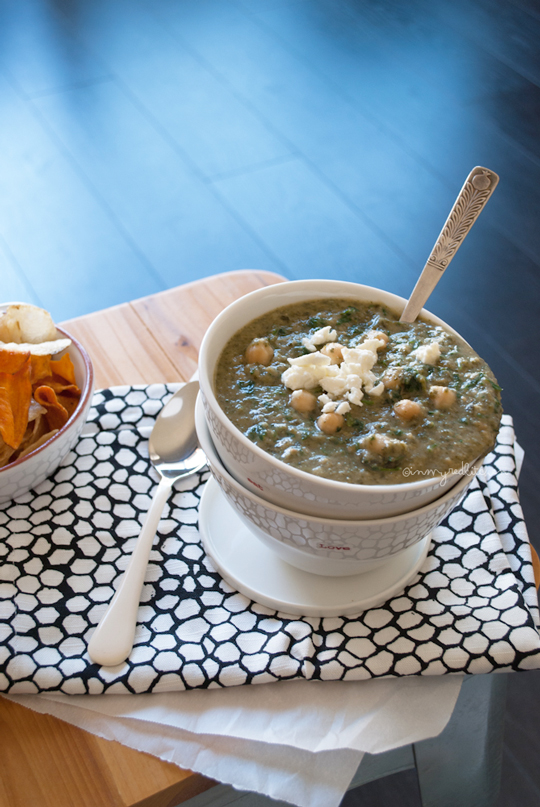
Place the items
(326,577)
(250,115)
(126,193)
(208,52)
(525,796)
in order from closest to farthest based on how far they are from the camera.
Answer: (326,577), (525,796), (126,193), (250,115), (208,52)

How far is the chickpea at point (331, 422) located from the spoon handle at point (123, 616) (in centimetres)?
31

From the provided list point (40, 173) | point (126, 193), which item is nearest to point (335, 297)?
point (126, 193)

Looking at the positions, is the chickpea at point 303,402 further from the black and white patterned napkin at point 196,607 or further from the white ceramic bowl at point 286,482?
the black and white patterned napkin at point 196,607

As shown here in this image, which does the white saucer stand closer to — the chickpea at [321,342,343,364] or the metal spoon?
the metal spoon

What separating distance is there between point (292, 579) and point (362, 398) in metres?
0.27

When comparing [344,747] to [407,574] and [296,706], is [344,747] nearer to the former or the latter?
[296,706]

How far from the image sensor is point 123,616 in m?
0.80

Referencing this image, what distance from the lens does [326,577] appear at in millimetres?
840

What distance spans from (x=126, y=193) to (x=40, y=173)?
0.37m

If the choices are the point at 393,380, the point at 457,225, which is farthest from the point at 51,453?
the point at 457,225

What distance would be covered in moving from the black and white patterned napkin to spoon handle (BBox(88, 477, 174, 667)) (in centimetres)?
2

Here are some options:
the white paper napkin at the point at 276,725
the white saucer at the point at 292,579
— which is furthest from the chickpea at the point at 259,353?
the white paper napkin at the point at 276,725

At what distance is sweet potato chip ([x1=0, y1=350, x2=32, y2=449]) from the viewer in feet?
2.82

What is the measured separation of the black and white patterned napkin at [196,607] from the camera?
77 centimetres
